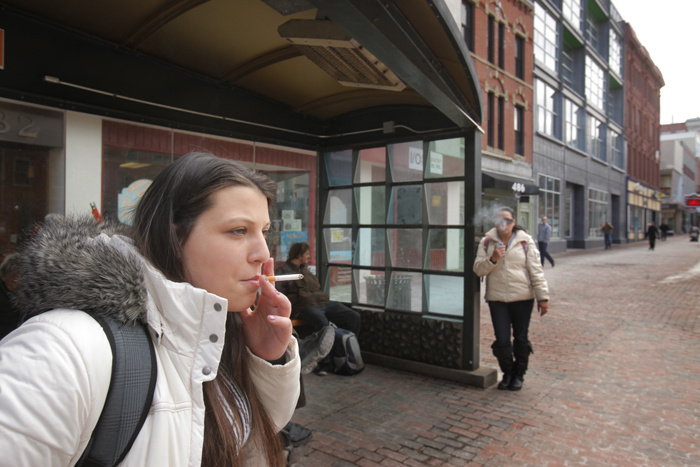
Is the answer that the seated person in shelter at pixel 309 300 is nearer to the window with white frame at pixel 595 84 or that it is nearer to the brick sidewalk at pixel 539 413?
the brick sidewalk at pixel 539 413

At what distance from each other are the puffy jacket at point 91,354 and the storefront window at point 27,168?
2987mm

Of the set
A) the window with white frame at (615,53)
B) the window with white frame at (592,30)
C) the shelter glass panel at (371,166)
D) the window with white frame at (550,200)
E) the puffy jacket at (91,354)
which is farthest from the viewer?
the window with white frame at (615,53)

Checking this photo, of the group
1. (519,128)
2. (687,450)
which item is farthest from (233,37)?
(519,128)

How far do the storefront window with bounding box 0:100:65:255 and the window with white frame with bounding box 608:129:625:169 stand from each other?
35.6 meters

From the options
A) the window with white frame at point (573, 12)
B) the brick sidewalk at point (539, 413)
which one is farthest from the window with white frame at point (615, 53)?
the brick sidewalk at point (539, 413)

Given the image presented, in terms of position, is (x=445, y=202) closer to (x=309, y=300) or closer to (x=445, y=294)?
(x=445, y=294)

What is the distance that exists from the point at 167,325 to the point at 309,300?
4208 millimetres

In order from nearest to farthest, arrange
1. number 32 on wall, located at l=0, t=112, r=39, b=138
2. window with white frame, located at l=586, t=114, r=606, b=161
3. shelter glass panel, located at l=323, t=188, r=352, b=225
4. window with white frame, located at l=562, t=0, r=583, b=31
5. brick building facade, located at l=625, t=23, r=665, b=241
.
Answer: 1. number 32 on wall, located at l=0, t=112, r=39, b=138
2. shelter glass panel, located at l=323, t=188, r=352, b=225
3. window with white frame, located at l=562, t=0, r=583, b=31
4. window with white frame, located at l=586, t=114, r=606, b=161
5. brick building facade, located at l=625, t=23, r=665, b=241

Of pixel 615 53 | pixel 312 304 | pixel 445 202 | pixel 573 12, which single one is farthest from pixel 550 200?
pixel 312 304

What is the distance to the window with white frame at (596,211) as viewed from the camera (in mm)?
28930

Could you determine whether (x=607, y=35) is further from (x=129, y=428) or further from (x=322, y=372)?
(x=129, y=428)

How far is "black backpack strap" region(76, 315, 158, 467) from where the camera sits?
0.86 metres

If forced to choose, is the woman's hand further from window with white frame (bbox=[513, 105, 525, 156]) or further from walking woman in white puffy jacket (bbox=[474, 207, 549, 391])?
window with white frame (bbox=[513, 105, 525, 156])

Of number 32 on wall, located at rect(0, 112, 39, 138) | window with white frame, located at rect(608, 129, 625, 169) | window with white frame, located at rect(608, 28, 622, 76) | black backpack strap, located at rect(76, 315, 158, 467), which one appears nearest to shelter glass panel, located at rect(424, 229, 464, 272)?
number 32 on wall, located at rect(0, 112, 39, 138)
